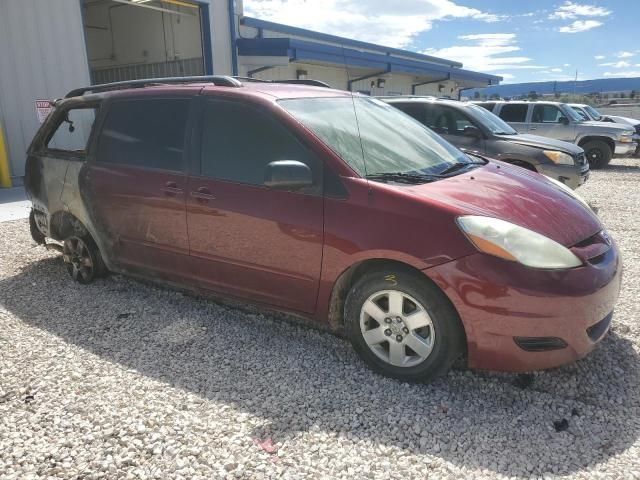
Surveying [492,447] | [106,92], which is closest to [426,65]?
[106,92]

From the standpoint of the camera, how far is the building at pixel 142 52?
9898 mm

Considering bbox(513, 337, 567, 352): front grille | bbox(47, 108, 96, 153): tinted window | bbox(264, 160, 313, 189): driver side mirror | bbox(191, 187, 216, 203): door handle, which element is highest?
bbox(47, 108, 96, 153): tinted window

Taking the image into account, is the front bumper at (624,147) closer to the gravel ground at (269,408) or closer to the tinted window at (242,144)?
the gravel ground at (269,408)

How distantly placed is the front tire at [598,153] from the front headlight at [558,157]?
22.6ft

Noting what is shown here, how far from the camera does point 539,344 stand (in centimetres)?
261

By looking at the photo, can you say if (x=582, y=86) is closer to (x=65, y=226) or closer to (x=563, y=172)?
(x=563, y=172)

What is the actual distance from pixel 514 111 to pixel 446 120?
6283 mm

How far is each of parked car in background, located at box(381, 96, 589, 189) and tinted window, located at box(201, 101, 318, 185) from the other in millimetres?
5436

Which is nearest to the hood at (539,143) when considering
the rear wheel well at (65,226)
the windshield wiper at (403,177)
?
the windshield wiper at (403,177)

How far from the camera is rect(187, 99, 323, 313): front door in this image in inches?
121

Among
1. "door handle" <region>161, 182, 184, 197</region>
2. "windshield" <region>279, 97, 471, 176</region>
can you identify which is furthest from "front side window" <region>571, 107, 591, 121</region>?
"door handle" <region>161, 182, 184, 197</region>

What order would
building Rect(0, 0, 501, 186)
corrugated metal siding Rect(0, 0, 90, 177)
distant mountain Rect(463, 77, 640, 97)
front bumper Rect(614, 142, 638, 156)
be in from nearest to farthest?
1. corrugated metal siding Rect(0, 0, 90, 177)
2. building Rect(0, 0, 501, 186)
3. front bumper Rect(614, 142, 638, 156)
4. distant mountain Rect(463, 77, 640, 97)

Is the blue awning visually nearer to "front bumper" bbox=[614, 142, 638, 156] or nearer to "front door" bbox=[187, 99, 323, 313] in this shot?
"front door" bbox=[187, 99, 323, 313]

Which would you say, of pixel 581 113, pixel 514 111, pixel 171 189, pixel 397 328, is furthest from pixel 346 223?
pixel 581 113
